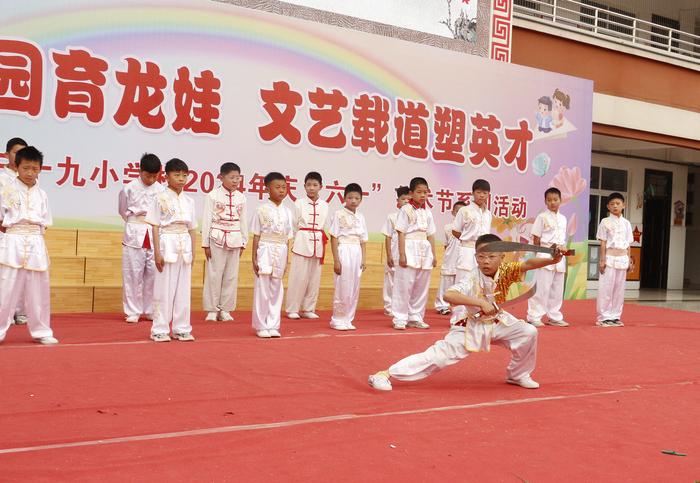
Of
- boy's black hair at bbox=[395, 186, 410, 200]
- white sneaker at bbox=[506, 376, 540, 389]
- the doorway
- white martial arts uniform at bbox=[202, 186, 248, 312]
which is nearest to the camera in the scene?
white sneaker at bbox=[506, 376, 540, 389]

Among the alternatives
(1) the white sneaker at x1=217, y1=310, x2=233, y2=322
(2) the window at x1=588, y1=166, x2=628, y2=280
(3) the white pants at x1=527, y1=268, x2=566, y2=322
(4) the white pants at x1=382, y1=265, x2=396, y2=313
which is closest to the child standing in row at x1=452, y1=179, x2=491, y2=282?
(3) the white pants at x1=527, y1=268, x2=566, y2=322

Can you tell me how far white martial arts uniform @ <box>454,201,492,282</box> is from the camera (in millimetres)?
8664

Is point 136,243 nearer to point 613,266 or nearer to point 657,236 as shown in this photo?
point 613,266

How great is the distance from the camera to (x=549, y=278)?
8719mm

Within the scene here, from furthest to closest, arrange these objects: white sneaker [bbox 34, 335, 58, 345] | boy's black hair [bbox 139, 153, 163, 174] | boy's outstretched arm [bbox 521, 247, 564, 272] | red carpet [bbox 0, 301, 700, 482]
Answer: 1. boy's black hair [bbox 139, 153, 163, 174]
2. white sneaker [bbox 34, 335, 58, 345]
3. boy's outstretched arm [bbox 521, 247, 564, 272]
4. red carpet [bbox 0, 301, 700, 482]

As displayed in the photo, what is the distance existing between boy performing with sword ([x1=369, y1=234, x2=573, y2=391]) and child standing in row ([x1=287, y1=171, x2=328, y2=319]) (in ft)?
12.0

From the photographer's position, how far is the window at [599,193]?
1574 cm

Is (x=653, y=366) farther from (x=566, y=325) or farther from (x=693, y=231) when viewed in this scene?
(x=693, y=231)

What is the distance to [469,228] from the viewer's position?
28.6 ft

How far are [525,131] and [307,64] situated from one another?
12.5 feet

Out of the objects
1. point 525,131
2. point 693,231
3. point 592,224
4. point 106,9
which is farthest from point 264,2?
point 693,231

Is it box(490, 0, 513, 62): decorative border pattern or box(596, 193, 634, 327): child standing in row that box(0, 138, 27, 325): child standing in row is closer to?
box(596, 193, 634, 327): child standing in row

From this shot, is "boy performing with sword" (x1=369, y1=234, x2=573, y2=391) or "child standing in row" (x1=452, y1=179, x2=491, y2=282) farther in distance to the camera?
"child standing in row" (x1=452, y1=179, x2=491, y2=282)

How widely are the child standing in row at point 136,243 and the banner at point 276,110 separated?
90 centimetres
